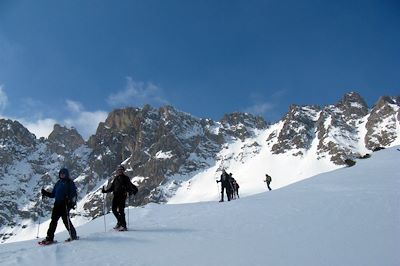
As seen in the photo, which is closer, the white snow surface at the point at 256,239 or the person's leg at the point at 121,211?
the white snow surface at the point at 256,239

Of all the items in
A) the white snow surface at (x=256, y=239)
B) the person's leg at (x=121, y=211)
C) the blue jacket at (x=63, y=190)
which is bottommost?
the white snow surface at (x=256, y=239)

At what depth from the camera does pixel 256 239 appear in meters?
11.8

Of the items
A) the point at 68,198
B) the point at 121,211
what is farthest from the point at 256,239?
the point at 68,198

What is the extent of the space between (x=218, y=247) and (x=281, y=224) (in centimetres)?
359

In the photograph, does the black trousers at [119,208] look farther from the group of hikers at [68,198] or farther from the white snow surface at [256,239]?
the white snow surface at [256,239]

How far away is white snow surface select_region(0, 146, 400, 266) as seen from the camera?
961 cm

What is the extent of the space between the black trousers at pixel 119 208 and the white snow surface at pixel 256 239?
39 centimetres

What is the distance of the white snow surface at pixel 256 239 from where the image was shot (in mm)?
9615

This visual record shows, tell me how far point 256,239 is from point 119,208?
4.27 m

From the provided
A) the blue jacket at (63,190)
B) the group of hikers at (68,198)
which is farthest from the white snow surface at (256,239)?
the blue jacket at (63,190)

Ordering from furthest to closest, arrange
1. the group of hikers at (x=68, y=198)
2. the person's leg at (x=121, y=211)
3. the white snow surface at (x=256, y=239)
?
the person's leg at (x=121, y=211)
the group of hikers at (x=68, y=198)
the white snow surface at (x=256, y=239)

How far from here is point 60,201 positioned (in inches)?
491

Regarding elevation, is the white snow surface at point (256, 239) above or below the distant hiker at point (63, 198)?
below

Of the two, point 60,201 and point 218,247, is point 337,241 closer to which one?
point 218,247
